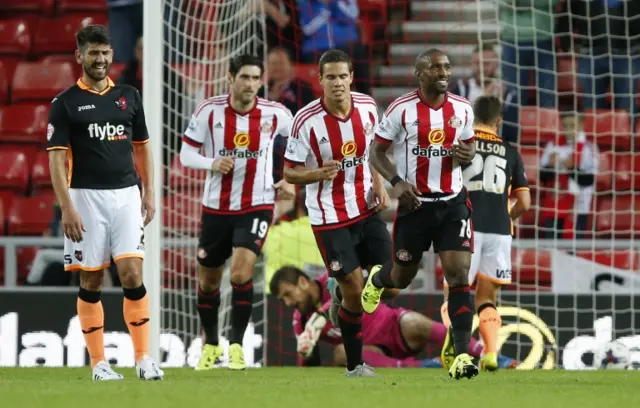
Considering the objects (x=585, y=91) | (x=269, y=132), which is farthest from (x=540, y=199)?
(x=269, y=132)

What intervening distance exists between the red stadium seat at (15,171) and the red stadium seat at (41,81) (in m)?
0.86

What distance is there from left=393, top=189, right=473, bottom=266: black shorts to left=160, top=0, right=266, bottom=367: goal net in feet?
9.42

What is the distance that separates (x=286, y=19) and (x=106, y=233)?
6.24m

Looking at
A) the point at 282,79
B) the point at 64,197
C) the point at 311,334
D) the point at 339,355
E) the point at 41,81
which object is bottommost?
the point at 339,355

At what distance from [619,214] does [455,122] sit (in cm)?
484

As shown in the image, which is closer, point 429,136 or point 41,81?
point 429,136

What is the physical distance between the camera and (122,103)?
7.54m

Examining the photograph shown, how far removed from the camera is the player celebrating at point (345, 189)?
7992 mm

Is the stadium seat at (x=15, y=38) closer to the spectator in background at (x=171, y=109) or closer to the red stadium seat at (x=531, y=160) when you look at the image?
the spectator in background at (x=171, y=109)

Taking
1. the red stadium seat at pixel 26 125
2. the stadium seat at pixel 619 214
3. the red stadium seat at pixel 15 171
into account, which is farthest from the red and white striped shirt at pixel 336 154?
the red stadium seat at pixel 26 125

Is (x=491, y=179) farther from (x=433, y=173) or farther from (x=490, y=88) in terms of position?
(x=490, y=88)

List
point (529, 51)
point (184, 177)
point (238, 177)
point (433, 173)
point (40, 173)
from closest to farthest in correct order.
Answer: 1. point (433, 173)
2. point (238, 177)
3. point (184, 177)
4. point (529, 51)
5. point (40, 173)

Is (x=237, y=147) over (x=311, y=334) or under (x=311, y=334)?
over

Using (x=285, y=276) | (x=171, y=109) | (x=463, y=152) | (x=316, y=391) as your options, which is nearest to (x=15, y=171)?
(x=171, y=109)
